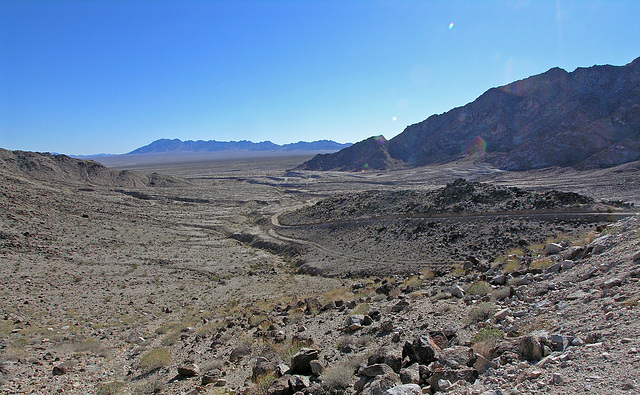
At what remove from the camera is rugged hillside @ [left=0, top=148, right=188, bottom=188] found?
2386 inches

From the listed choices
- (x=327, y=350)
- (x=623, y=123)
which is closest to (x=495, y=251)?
(x=327, y=350)

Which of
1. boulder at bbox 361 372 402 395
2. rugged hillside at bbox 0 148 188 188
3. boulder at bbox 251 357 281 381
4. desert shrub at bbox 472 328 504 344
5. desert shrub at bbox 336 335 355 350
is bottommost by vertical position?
boulder at bbox 251 357 281 381

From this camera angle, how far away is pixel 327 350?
28.0 feet

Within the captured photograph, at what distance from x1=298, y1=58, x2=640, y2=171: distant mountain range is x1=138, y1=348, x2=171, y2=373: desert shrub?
75.1 m

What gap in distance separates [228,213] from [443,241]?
33.5 m

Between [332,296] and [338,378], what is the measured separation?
10246mm

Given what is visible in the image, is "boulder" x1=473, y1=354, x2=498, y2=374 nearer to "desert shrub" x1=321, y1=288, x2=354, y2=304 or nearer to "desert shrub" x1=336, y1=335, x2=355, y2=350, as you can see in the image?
"desert shrub" x1=336, y1=335, x2=355, y2=350

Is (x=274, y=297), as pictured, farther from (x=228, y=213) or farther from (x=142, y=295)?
(x=228, y=213)

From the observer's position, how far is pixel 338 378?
6320mm

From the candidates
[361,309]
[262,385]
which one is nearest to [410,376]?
[262,385]

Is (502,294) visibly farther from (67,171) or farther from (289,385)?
(67,171)

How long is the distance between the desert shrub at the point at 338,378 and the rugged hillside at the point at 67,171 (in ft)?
225

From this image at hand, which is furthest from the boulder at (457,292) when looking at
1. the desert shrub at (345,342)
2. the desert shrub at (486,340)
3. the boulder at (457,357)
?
the boulder at (457,357)

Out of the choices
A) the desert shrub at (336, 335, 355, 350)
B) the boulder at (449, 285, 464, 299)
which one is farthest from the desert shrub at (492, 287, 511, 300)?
the desert shrub at (336, 335, 355, 350)
